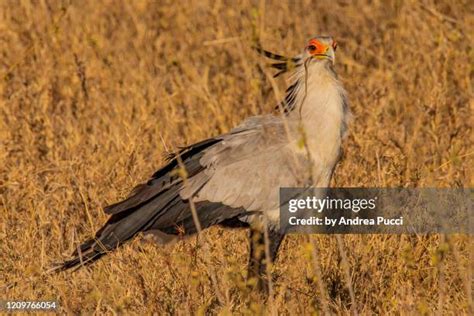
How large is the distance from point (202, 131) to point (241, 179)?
1.80m

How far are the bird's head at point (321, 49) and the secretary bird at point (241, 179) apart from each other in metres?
0.02

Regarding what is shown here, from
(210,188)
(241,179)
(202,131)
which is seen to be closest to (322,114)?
(241,179)

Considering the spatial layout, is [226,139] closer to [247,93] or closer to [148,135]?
[148,135]

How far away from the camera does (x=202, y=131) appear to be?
7012 millimetres

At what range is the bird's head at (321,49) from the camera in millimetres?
5430

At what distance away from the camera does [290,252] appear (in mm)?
5488

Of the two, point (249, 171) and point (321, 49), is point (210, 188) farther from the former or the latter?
point (321, 49)

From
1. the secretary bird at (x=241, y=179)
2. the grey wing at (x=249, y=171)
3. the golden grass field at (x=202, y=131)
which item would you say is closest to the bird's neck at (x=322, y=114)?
the secretary bird at (x=241, y=179)

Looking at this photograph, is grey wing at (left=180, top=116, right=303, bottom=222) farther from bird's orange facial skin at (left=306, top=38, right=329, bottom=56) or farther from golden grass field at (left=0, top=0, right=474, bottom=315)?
bird's orange facial skin at (left=306, top=38, right=329, bottom=56)

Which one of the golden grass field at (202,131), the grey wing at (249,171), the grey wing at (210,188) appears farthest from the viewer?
the grey wing at (249,171)

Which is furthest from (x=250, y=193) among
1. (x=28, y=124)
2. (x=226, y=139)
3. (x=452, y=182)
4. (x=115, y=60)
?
(x=115, y=60)

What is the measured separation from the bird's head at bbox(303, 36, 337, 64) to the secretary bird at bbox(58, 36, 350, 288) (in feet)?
0.07

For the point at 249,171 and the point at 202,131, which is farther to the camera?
the point at 202,131

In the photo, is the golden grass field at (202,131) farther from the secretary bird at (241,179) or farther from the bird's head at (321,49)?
the bird's head at (321,49)
